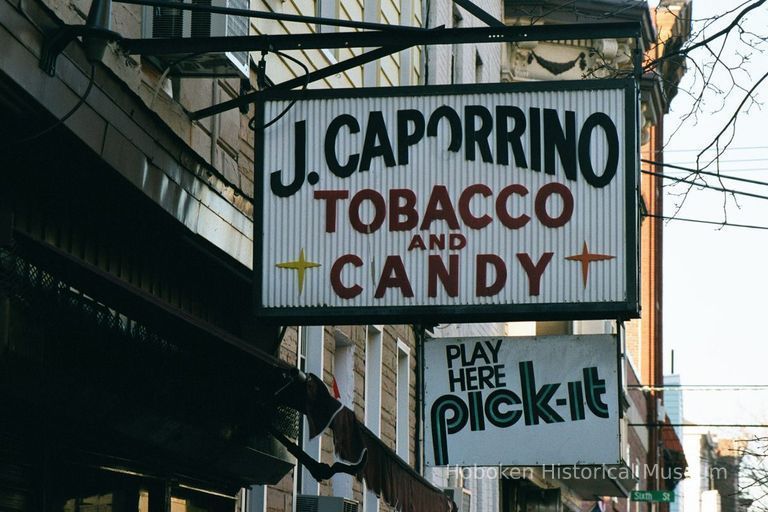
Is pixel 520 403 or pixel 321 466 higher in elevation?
pixel 520 403

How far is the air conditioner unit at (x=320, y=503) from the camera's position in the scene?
13750 millimetres

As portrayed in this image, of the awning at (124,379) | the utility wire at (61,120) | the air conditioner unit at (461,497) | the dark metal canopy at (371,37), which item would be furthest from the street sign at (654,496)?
the utility wire at (61,120)

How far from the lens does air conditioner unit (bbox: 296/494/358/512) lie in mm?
13750

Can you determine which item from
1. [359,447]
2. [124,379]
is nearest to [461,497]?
[359,447]

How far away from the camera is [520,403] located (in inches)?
494

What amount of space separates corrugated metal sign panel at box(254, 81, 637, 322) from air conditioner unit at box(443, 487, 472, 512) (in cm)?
1114

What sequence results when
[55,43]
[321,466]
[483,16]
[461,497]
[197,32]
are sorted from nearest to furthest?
1. [55,43]
2. [483,16]
3. [197,32]
4. [321,466]
5. [461,497]

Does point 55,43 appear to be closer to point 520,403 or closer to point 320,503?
point 520,403

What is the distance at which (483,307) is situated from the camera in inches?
352

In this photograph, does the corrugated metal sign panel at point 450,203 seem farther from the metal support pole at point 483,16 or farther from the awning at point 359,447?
the awning at point 359,447

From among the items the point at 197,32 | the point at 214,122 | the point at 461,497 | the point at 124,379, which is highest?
the point at 197,32

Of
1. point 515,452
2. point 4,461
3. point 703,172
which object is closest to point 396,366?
point 515,452

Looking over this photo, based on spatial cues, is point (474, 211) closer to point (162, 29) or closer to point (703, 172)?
point (703, 172)

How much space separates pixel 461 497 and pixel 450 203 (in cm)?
1306
